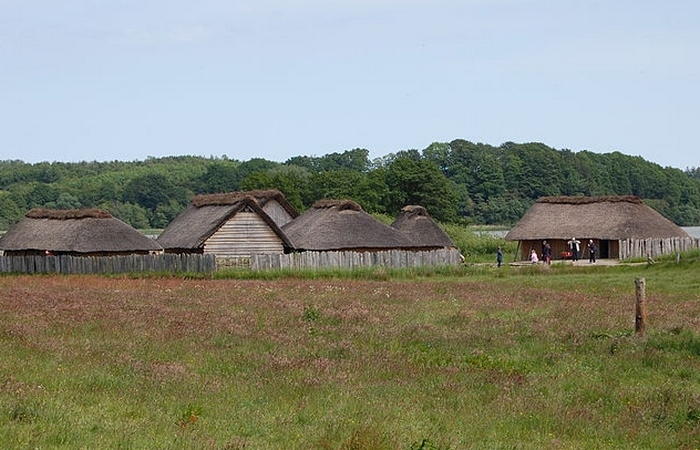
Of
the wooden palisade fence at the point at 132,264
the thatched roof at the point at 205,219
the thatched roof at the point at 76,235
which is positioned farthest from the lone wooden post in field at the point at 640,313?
the thatched roof at the point at 76,235

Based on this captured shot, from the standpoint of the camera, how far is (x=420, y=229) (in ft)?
273

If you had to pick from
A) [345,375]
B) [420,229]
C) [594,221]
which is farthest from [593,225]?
[345,375]

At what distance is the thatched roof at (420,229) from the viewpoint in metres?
82.1

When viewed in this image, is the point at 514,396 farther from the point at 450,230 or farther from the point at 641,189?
the point at 641,189

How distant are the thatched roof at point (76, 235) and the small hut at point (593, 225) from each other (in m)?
31.6

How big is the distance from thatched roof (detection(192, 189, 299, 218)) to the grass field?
1507 inches

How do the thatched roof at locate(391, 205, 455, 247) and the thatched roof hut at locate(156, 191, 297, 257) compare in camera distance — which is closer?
the thatched roof hut at locate(156, 191, 297, 257)

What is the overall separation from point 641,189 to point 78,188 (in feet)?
317

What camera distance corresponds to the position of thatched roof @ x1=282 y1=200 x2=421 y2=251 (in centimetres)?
7288

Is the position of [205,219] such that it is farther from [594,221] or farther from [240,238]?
[594,221]

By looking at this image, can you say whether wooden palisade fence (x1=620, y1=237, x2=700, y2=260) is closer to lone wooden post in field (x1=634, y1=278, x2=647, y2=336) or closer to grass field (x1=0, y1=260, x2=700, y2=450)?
grass field (x1=0, y1=260, x2=700, y2=450)

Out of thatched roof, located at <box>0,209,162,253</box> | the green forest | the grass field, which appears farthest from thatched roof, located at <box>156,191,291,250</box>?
the green forest

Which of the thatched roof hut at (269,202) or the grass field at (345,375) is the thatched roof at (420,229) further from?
the grass field at (345,375)

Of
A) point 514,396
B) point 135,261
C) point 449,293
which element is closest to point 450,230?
point 135,261
